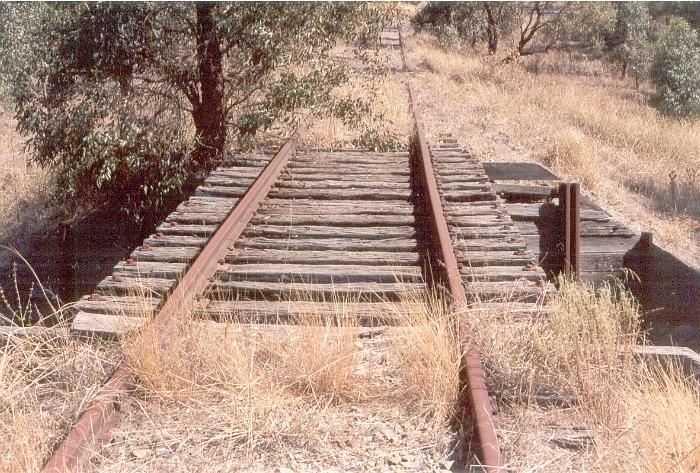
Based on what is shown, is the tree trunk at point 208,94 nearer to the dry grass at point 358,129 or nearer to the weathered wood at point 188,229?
the dry grass at point 358,129

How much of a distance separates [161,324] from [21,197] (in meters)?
8.26

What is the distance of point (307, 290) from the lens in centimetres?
455

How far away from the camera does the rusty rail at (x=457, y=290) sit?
2.60 metres

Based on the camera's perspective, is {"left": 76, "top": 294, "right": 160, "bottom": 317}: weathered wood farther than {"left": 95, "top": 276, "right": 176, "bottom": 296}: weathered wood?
No

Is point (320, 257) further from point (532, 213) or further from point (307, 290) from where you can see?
point (532, 213)

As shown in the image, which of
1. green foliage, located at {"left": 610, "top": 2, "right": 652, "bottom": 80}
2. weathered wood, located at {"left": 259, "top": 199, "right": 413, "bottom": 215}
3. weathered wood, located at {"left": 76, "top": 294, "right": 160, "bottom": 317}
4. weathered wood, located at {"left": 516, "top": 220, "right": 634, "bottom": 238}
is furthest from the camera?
green foliage, located at {"left": 610, "top": 2, "right": 652, "bottom": 80}

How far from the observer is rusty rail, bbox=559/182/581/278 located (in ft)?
23.2

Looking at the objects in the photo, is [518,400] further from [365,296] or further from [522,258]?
[522,258]

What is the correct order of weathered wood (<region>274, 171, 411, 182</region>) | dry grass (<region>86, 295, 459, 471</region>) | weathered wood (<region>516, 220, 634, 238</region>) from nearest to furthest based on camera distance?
dry grass (<region>86, 295, 459, 471</region>), weathered wood (<region>274, 171, 411, 182</region>), weathered wood (<region>516, 220, 634, 238</region>)

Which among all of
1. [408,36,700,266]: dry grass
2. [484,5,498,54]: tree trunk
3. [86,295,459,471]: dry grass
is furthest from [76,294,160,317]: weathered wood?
[484,5,498,54]: tree trunk

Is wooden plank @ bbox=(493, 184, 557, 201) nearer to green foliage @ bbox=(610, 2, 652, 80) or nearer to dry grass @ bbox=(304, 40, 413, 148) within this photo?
dry grass @ bbox=(304, 40, 413, 148)

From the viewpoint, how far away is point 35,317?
8531mm

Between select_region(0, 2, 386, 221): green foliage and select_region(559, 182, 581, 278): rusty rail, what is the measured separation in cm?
309

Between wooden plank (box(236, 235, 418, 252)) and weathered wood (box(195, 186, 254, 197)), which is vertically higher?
weathered wood (box(195, 186, 254, 197))
